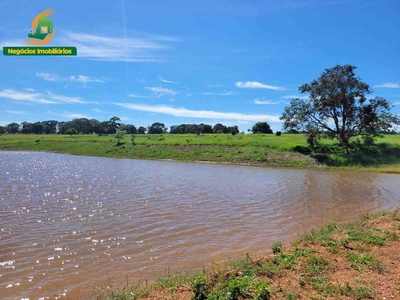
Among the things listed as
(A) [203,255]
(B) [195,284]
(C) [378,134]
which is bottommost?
(A) [203,255]

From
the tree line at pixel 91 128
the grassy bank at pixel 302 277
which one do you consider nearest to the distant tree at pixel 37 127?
the tree line at pixel 91 128

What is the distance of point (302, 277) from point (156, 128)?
5798 inches

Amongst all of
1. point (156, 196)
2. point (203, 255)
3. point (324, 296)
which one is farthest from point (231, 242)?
point (156, 196)

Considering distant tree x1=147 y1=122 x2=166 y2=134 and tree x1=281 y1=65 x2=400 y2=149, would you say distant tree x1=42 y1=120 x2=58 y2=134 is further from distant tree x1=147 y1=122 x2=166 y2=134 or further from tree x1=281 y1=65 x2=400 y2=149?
tree x1=281 y1=65 x2=400 y2=149

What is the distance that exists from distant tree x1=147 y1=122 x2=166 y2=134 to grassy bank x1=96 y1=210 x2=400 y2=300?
5415 inches

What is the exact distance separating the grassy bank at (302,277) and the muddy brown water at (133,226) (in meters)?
0.98

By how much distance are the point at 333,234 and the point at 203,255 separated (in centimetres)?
392

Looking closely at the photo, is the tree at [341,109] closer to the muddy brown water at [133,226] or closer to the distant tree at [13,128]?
the muddy brown water at [133,226]

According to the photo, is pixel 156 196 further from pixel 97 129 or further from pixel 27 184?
pixel 97 129

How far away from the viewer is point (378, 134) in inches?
1618

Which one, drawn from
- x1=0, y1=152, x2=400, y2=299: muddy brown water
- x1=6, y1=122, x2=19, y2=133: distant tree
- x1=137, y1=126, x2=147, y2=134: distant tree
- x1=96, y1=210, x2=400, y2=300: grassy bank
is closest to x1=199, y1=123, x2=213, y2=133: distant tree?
x1=137, y1=126, x2=147, y2=134: distant tree

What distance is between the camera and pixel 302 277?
5.50 metres

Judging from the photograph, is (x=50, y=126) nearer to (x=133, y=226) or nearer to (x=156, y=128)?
(x=156, y=128)

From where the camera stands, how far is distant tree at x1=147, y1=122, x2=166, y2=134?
145125mm
